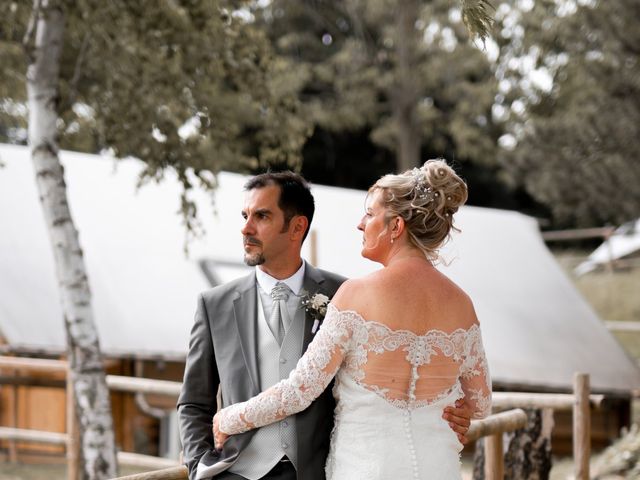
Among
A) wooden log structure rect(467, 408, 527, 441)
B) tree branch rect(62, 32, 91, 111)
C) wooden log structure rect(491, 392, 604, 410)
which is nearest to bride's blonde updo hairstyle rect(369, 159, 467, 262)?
wooden log structure rect(467, 408, 527, 441)

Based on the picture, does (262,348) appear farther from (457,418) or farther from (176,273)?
(176,273)

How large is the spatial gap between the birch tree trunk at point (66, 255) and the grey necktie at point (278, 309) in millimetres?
3275

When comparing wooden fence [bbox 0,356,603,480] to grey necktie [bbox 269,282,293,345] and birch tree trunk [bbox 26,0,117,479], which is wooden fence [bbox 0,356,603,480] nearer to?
birch tree trunk [bbox 26,0,117,479]

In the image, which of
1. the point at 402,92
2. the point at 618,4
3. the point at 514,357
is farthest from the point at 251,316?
the point at 402,92

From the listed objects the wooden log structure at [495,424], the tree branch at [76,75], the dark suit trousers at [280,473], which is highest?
the tree branch at [76,75]

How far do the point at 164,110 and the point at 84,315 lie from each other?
1384 millimetres

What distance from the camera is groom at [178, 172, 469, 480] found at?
2645 millimetres

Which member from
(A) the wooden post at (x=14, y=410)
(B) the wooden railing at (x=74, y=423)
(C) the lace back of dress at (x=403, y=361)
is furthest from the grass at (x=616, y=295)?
(C) the lace back of dress at (x=403, y=361)

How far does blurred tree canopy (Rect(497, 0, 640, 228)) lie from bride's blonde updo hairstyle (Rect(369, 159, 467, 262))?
26.8ft

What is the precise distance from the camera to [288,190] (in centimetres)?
284

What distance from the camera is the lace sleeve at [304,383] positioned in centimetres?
250

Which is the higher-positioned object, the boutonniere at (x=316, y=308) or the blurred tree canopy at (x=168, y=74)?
the blurred tree canopy at (x=168, y=74)

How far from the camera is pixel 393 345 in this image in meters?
2.50

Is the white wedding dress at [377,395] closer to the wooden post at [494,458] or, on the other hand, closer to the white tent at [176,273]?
the wooden post at [494,458]
